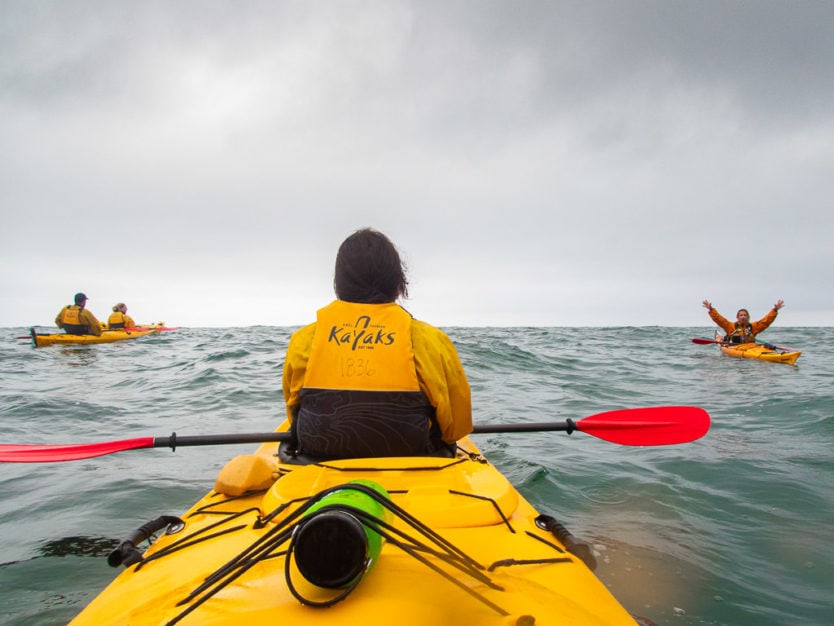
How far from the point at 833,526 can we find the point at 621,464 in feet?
5.89

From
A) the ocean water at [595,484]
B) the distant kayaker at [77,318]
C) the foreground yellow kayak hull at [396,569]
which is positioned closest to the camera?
the foreground yellow kayak hull at [396,569]

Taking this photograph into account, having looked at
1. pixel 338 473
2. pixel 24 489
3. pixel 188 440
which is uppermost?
pixel 338 473

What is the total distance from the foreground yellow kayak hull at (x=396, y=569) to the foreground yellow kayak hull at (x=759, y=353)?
13.7m

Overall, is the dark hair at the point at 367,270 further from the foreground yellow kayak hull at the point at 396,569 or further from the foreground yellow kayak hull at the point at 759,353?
the foreground yellow kayak hull at the point at 759,353

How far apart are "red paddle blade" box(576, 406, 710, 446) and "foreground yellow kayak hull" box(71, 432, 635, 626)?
5.22 feet

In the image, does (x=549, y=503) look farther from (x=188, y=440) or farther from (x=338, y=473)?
(x=188, y=440)

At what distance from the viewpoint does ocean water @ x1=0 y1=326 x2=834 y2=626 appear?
2588 millimetres

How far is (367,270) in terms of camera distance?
233 centimetres

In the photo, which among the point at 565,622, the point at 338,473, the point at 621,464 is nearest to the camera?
the point at 565,622

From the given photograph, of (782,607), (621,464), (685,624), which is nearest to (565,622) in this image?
(685,624)

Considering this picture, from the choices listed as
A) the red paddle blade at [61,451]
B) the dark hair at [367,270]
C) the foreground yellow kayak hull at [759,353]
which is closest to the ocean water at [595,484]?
the red paddle blade at [61,451]

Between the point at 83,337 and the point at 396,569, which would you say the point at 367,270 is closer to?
the point at 396,569

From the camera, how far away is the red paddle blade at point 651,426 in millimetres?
3387

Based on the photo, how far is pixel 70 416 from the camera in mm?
7008
